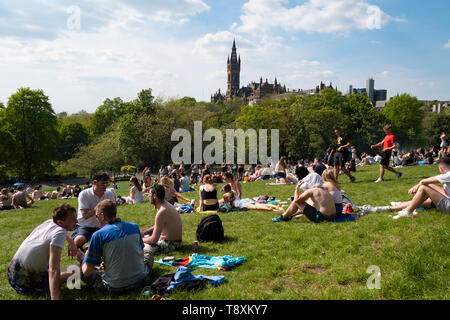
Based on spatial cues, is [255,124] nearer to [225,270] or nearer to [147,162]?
[147,162]

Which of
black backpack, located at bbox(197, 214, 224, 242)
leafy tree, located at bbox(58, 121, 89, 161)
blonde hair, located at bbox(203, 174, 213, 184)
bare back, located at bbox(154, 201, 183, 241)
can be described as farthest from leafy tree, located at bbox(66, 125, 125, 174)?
bare back, located at bbox(154, 201, 183, 241)

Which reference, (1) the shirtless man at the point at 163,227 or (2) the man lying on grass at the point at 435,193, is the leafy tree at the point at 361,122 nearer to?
(2) the man lying on grass at the point at 435,193

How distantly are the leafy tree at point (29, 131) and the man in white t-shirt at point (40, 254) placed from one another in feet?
135

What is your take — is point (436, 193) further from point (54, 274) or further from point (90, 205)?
point (90, 205)

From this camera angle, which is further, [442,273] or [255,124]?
[255,124]

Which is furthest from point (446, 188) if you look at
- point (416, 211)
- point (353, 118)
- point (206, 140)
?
point (353, 118)

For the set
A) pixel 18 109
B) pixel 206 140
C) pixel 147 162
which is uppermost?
pixel 18 109

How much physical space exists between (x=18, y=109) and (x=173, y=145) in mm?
20373

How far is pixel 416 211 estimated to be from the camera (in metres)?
6.69

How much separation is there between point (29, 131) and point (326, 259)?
44467mm

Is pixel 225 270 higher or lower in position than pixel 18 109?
lower

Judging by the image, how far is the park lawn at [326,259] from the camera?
13.1ft

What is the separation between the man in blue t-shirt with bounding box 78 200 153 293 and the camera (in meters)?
4.20
